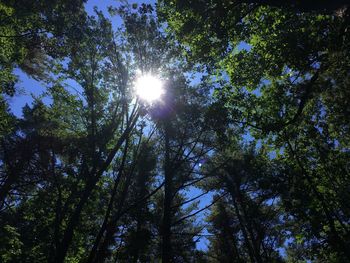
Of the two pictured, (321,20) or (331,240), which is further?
(331,240)

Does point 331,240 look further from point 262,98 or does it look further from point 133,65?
point 133,65

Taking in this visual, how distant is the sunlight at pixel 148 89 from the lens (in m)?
14.2

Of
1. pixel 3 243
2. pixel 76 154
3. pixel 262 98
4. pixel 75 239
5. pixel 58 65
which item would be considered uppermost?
pixel 58 65

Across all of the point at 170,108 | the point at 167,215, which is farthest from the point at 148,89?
the point at 167,215

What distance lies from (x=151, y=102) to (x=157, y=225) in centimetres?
1307

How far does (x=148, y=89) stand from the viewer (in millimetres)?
14383

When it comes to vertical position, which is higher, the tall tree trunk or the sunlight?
the sunlight

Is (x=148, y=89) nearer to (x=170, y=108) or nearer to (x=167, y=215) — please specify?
(x=170, y=108)

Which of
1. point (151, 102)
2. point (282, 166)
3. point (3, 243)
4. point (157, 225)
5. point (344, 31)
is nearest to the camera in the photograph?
point (344, 31)

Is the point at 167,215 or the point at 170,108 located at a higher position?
the point at 170,108

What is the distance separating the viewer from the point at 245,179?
24672 mm

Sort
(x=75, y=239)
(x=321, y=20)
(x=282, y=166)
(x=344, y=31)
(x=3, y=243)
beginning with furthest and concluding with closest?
(x=282, y=166)
(x=75, y=239)
(x=3, y=243)
(x=321, y=20)
(x=344, y=31)

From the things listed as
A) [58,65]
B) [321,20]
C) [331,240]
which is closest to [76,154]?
[58,65]

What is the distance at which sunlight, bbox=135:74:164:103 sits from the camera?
46.6ft
